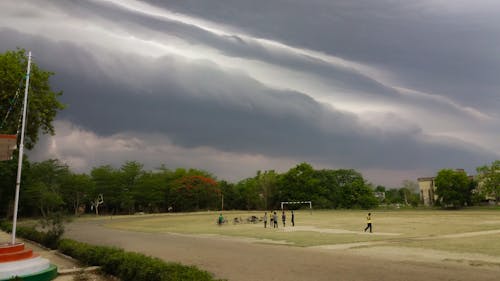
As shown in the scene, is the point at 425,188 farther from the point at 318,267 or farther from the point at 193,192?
the point at 318,267

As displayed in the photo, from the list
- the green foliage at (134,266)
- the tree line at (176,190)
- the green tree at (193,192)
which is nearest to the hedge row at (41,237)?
the green foliage at (134,266)

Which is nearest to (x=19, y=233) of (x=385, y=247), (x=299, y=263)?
(x=299, y=263)

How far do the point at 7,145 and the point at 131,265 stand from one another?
656 centimetres

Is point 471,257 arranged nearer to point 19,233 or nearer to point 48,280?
point 48,280

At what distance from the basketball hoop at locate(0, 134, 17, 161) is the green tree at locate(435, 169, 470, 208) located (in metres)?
86.6

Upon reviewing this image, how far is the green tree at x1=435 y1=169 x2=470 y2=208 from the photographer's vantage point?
8206cm

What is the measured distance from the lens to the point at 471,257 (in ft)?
54.3

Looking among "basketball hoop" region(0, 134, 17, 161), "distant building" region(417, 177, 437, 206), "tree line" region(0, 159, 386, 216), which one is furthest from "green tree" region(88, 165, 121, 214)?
"distant building" region(417, 177, 437, 206)

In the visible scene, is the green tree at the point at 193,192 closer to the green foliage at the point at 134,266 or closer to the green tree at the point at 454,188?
the green tree at the point at 454,188

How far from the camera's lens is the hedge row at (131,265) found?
9.95 metres

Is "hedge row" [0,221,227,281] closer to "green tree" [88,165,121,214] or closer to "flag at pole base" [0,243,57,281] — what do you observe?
"flag at pole base" [0,243,57,281]

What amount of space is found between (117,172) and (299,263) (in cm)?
8187

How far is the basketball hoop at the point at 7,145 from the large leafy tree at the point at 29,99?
996cm

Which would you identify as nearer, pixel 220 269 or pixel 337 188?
pixel 220 269
